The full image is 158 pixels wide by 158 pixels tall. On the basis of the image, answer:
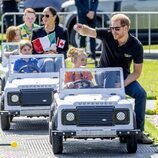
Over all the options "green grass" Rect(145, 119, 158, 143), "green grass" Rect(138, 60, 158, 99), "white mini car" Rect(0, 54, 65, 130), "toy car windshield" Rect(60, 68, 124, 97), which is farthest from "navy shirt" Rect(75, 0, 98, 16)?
"toy car windshield" Rect(60, 68, 124, 97)

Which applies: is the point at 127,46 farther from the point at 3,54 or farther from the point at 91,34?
the point at 3,54

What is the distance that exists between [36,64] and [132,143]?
351 centimetres

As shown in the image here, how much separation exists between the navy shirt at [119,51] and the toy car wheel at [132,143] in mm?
1205

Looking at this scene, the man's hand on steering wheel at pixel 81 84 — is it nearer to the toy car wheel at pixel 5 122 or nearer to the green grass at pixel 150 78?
the toy car wheel at pixel 5 122

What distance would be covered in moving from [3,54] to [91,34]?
5361mm

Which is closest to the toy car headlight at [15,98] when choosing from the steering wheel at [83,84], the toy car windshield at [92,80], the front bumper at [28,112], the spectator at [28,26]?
the front bumper at [28,112]

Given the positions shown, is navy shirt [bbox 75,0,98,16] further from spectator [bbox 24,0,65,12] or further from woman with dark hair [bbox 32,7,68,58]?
spectator [bbox 24,0,65,12]

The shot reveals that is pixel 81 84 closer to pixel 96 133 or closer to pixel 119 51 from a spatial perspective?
pixel 119 51

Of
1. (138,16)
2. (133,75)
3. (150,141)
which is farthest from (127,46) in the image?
(138,16)

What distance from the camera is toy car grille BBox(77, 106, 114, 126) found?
11133mm

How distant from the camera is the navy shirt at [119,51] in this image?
12.0 metres

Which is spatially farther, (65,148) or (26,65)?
(26,65)

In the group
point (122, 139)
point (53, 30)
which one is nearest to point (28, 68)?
point (53, 30)

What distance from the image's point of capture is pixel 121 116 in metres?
11.2
